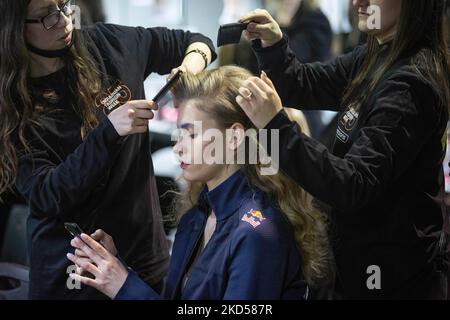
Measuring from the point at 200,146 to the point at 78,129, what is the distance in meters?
0.44

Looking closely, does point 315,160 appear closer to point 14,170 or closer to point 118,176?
point 118,176

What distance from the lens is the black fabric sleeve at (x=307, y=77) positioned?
186 centimetres

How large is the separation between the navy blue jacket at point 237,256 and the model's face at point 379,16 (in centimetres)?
50

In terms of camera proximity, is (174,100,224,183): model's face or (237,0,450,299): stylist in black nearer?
(237,0,450,299): stylist in black

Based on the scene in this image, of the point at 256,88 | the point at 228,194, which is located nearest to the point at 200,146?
Answer: the point at 228,194

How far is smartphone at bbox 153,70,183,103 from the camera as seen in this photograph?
1688mm

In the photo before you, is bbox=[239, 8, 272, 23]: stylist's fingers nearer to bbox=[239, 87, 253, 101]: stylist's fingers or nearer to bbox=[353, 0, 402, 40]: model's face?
bbox=[353, 0, 402, 40]: model's face

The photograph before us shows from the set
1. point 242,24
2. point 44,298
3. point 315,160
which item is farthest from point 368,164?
point 44,298

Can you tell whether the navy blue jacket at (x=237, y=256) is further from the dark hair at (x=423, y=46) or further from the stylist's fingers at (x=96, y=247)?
the dark hair at (x=423, y=46)

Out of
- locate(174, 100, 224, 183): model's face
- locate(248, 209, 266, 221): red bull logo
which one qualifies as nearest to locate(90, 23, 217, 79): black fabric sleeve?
locate(174, 100, 224, 183): model's face

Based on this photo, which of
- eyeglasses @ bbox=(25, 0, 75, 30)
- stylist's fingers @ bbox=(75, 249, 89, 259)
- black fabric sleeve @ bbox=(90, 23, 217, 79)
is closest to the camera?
stylist's fingers @ bbox=(75, 249, 89, 259)

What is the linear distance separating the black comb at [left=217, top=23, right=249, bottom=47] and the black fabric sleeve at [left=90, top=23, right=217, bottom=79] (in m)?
0.21

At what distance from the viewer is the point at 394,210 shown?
65.6 inches

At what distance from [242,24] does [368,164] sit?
54cm
